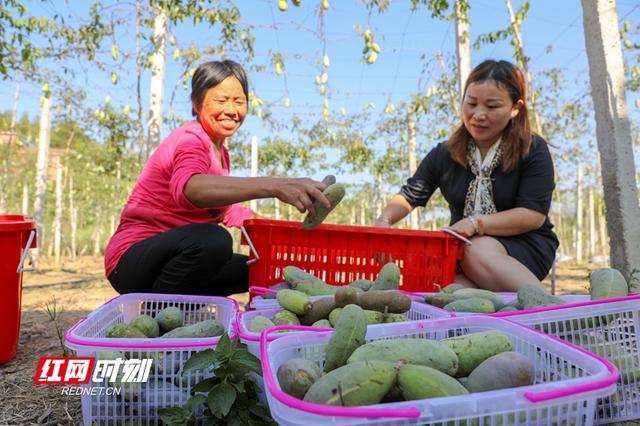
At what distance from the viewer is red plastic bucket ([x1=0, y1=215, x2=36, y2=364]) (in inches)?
81.2

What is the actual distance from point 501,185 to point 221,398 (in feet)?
6.79

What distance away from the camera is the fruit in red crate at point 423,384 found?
0.88 m

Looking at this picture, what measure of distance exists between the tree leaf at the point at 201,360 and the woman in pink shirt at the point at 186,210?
906 mm

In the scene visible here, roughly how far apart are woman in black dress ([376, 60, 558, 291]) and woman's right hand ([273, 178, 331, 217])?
91 cm

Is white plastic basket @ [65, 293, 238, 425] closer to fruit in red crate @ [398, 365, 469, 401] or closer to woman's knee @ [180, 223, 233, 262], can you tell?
fruit in red crate @ [398, 365, 469, 401]

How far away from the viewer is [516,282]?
7.67 feet

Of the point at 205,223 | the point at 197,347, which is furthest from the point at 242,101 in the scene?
the point at 197,347

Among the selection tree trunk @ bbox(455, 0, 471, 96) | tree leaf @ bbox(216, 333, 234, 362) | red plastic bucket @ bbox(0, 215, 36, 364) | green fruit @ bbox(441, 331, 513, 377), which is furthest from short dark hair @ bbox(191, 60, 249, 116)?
tree trunk @ bbox(455, 0, 471, 96)

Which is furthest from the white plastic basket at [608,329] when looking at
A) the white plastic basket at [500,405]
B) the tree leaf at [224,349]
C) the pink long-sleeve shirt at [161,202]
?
the pink long-sleeve shirt at [161,202]

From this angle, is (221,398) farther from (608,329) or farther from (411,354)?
(608,329)

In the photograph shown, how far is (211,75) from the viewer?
238cm

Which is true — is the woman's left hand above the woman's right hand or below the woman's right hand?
below

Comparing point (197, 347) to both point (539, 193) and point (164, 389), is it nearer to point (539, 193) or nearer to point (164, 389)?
point (164, 389)

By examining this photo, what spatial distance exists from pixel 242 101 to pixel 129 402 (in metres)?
1.62
